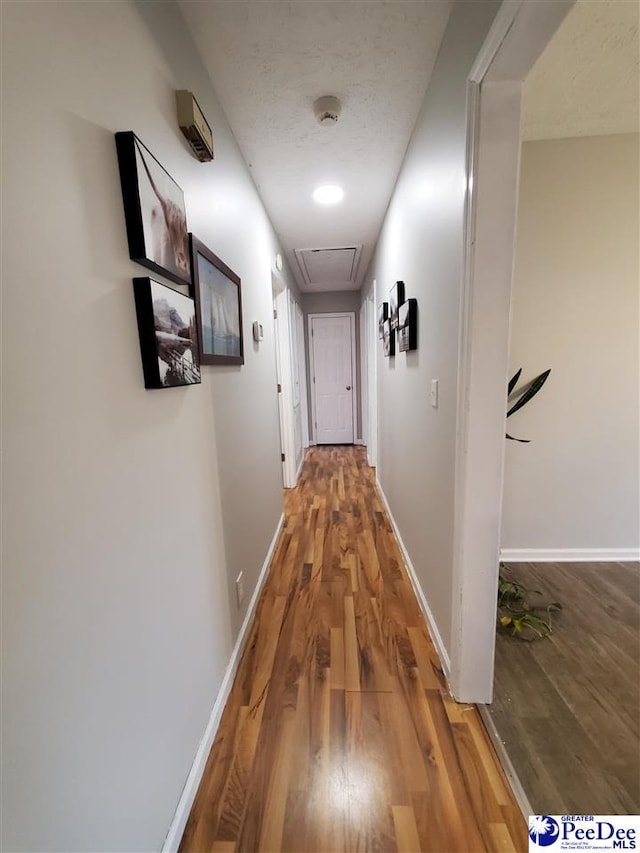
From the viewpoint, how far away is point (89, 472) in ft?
2.09

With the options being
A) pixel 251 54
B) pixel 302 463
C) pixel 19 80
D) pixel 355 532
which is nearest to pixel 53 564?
pixel 19 80

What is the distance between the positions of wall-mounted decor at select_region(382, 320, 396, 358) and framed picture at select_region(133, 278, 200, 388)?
5.36 feet

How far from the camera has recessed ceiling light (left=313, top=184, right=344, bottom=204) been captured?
2.24 m

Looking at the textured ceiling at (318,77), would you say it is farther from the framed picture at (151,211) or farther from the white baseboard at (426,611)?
the white baseboard at (426,611)

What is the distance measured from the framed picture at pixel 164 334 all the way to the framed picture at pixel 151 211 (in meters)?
0.06

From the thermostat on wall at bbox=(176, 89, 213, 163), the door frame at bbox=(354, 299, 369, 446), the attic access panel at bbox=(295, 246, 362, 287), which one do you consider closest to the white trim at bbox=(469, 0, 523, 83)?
the thermostat on wall at bbox=(176, 89, 213, 163)

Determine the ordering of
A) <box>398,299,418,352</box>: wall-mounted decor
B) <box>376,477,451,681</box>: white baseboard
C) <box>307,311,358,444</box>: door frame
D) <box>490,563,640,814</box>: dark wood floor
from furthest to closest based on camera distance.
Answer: <box>307,311,358,444</box>: door frame → <box>398,299,418,352</box>: wall-mounted decor → <box>376,477,451,681</box>: white baseboard → <box>490,563,640,814</box>: dark wood floor

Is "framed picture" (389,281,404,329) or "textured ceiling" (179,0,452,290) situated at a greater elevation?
"textured ceiling" (179,0,452,290)

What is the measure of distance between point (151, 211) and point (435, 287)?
109 cm

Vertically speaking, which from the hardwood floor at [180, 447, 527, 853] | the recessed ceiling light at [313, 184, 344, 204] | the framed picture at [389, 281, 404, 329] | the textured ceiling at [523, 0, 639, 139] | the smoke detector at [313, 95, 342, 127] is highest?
the textured ceiling at [523, 0, 639, 139]

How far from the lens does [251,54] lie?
1.26 metres

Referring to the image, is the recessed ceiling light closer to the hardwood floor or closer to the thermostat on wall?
the thermostat on wall

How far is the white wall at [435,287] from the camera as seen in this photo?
3.72 ft

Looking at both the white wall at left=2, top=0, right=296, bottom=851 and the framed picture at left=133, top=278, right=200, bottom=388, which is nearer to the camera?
the white wall at left=2, top=0, right=296, bottom=851
